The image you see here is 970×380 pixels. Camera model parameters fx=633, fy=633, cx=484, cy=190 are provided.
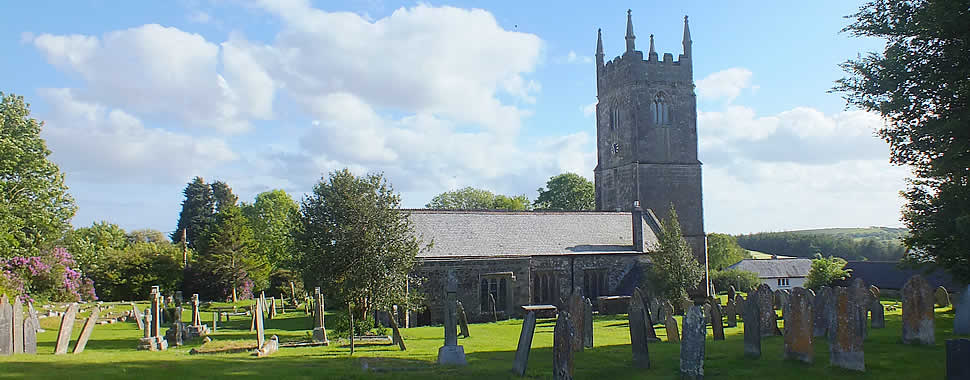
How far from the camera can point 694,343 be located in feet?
40.9

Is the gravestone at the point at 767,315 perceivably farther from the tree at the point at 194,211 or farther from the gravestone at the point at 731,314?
the tree at the point at 194,211

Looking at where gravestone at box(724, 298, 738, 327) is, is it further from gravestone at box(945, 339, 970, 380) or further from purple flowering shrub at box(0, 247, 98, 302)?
purple flowering shrub at box(0, 247, 98, 302)

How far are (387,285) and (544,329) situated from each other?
8735 mm

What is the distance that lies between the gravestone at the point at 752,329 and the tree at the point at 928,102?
5.20 m

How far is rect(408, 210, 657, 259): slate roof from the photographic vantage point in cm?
2997

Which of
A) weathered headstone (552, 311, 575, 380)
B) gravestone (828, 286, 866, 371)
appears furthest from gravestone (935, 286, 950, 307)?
weathered headstone (552, 311, 575, 380)

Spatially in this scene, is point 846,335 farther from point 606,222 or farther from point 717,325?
point 606,222

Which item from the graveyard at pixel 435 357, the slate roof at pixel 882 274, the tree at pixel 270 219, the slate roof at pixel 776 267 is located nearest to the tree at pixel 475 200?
the tree at pixel 270 219

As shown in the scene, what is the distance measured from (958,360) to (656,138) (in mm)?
29296

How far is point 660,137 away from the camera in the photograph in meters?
39.3

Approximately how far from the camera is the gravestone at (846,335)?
12.7 m

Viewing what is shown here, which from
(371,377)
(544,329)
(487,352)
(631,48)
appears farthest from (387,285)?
(631,48)

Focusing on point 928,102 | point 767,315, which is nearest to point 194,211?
point 767,315

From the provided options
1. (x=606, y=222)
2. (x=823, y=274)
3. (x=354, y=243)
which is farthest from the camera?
(x=823, y=274)
